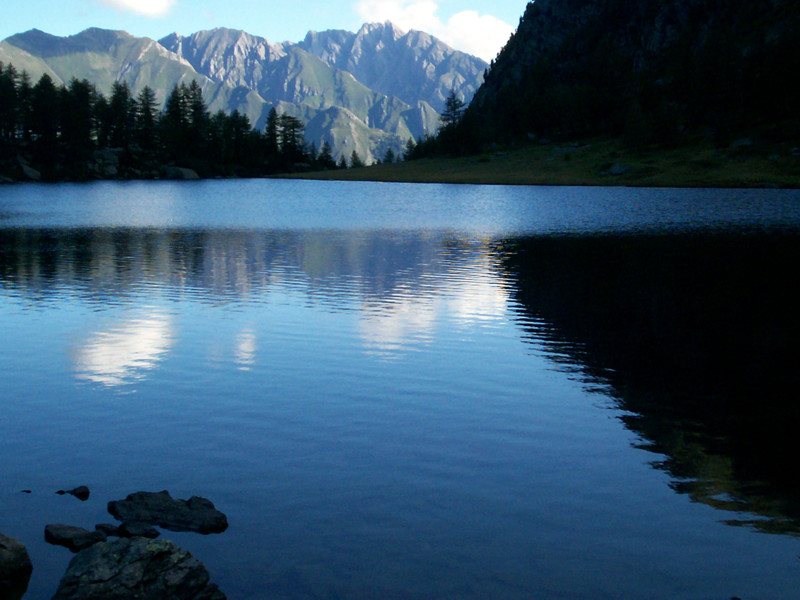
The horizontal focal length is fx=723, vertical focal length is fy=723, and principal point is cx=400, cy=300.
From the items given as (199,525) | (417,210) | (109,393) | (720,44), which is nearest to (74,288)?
(109,393)

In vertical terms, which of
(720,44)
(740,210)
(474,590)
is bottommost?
(474,590)

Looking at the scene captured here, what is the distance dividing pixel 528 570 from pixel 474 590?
92 centimetres

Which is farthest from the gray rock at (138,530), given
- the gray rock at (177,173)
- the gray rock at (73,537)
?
the gray rock at (177,173)

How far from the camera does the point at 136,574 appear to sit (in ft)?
29.3

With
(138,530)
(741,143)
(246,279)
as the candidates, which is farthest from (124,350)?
(741,143)

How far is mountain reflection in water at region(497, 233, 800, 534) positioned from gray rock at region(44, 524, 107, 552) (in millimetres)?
9456

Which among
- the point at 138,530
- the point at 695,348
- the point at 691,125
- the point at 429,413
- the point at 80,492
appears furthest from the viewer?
the point at 691,125

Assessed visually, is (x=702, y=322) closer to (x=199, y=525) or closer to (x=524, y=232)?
(x=199, y=525)

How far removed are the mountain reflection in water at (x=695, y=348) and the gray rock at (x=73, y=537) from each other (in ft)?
31.0

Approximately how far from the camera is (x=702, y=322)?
26.8 m

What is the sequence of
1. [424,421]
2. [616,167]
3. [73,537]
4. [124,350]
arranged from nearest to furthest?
[73,537] < [424,421] < [124,350] < [616,167]

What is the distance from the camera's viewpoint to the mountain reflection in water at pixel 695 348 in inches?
523

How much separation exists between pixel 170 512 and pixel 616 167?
5522 inches

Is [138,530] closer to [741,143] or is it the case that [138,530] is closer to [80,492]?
[80,492]
